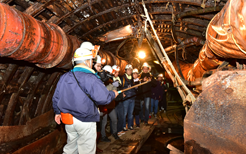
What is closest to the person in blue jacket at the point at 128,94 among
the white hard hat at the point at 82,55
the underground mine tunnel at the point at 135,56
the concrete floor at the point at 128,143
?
the concrete floor at the point at 128,143

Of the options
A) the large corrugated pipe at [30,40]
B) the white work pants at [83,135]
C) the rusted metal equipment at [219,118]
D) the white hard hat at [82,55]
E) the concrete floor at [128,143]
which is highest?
the large corrugated pipe at [30,40]

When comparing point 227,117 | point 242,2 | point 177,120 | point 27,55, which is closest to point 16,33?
point 27,55

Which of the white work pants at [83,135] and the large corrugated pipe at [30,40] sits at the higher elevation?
the large corrugated pipe at [30,40]

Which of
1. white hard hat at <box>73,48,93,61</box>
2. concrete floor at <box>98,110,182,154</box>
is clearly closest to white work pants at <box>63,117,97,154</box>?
white hard hat at <box>73,48,93,61</box>

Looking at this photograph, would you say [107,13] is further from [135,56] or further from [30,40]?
[135,56]

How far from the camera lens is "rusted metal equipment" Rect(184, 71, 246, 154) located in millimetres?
1431

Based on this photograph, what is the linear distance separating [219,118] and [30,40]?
2.77 metres

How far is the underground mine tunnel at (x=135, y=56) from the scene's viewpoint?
1.51 metres

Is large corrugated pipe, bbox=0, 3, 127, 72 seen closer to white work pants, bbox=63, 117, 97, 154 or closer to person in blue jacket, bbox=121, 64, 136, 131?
white work pants, bbox=63, 117, 97, 154

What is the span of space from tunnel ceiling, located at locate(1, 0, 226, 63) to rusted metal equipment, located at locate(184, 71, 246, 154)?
2.33 meters

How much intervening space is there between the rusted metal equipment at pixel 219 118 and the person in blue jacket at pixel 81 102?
57.0 inches

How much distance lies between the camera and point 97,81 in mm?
2541

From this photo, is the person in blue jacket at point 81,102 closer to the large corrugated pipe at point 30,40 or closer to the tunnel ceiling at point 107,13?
the large corrugated pipe at point 30,40

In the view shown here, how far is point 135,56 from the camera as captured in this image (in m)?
8.51
